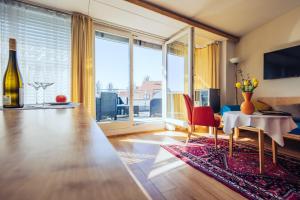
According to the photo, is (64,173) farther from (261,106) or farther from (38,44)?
(261,106)

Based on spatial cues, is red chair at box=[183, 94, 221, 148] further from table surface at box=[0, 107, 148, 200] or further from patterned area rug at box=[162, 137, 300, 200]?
table surface at box=[0, 107, 148, 200]

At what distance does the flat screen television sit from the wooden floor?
142 centimetres

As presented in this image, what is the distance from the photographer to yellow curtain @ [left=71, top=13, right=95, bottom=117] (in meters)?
2.72

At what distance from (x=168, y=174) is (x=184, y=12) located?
2.95m

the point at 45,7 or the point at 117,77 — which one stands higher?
the point at 45,7

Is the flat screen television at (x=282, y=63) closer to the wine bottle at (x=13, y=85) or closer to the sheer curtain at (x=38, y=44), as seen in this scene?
the sheer curtain at (x=38, y=44)

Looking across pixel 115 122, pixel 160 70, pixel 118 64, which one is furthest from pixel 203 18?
pixel 115 122

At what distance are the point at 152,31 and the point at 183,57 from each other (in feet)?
3.23

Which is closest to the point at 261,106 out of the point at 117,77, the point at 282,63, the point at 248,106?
the point at 282,63

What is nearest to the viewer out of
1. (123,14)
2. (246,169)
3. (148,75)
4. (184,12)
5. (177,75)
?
(246,169)

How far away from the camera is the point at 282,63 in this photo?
10.5 ft

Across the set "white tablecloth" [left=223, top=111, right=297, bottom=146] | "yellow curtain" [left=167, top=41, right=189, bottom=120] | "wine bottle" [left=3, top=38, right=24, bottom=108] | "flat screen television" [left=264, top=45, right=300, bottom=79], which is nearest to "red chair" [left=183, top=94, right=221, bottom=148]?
"white tablecloth" [left=223, top=111, right=297, bottom=146]

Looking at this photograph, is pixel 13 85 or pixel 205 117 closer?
pixel 13 85

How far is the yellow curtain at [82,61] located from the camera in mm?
2717
